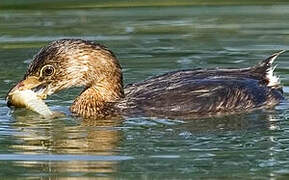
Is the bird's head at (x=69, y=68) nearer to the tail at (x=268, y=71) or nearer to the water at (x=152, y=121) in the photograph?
the water at (x=152, y=121)

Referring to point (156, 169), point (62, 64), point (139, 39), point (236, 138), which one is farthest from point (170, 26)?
point (156, 169)

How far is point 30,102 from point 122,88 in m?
0.93

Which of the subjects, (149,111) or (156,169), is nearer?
(156,169)

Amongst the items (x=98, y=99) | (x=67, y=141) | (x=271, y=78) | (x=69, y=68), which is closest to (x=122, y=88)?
(x=98, y=99)

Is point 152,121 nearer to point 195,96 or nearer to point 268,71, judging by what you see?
point 195,96

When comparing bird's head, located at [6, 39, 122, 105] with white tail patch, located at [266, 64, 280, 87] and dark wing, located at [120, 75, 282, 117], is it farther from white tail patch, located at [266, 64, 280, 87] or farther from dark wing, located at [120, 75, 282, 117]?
white tail patch, located at [266, 64, 280, 87]

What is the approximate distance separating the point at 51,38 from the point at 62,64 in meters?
4.28

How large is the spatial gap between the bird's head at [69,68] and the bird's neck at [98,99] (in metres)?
0.02

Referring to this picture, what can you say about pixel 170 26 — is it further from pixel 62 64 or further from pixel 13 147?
pixel 13 147

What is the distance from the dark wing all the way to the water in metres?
0.20

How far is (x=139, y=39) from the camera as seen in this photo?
609 inches

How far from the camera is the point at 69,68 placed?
11438 mm

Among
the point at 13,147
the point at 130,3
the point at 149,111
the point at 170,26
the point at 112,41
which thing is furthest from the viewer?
the point at 130,3

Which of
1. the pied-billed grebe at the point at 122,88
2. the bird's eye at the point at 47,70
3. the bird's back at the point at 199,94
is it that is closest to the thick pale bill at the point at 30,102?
the pied-billed grebe at the point at 122,88
